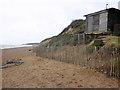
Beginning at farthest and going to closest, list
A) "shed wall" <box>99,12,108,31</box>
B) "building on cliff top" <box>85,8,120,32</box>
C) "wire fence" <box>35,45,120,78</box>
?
"shed wall" <box>99,12,108,31</box> → "building on cliff top" <box>85,8,120,32</box> → "wire fence" <box>35,45,120,78</box>

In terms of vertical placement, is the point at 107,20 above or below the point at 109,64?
above

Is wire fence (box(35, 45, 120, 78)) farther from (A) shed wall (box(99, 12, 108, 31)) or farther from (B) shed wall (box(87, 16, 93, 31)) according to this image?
(B) shed wall (box(87, 16, 93, 31))

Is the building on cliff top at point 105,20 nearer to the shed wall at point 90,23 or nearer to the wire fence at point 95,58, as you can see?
the shed wall at point 90,23

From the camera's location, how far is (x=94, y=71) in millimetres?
7449

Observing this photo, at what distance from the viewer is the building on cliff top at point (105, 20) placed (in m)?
16.8

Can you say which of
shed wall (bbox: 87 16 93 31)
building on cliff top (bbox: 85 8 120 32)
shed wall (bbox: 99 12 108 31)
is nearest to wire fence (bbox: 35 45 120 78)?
shed wall (bbox: 99 12 108 31)

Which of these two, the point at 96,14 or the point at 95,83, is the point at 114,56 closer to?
the point at 95,83

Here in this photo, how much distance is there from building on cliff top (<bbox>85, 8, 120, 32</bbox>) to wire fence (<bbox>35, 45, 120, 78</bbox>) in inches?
334

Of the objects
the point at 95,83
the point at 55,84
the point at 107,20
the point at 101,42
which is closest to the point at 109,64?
the point at 95,83

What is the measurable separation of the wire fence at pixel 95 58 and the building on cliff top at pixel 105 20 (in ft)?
27.8

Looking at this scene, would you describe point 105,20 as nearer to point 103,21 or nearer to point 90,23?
point 103,21

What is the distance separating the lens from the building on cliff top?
55.0 feet

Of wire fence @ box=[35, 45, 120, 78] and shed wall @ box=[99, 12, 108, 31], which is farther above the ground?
shed wall @ box=[99, 12, 108, 31]

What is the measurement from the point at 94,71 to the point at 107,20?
450 inches
